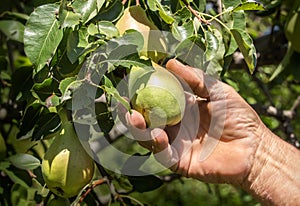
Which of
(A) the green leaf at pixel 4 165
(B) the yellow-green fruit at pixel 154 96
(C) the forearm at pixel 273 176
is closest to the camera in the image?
(B) the yellow-green fruit at pixel 154 96

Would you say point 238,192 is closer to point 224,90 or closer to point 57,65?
point 224,90

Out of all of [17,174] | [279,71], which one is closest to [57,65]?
[17,174]

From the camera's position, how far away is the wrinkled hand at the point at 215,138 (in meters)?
1.33

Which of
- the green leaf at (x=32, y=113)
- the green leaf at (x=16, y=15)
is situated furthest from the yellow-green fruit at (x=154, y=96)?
the green leaf at (x=16, y=15)

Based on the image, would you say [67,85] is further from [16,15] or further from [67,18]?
[16,15]

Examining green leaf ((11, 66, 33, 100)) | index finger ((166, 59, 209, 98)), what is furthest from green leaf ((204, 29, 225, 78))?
green leaf ((11, 66, 33, 100))

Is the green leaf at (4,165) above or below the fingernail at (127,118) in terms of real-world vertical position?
below

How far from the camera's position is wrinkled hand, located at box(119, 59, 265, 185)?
1335mm

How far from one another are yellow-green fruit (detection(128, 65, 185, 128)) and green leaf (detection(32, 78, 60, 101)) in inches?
5.5

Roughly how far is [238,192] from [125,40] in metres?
2.26

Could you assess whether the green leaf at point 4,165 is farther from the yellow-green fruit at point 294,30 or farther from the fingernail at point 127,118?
the yellow-green fruit at point 294,30

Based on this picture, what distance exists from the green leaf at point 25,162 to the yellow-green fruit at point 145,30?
1.64 feet

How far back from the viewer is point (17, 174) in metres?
1.65

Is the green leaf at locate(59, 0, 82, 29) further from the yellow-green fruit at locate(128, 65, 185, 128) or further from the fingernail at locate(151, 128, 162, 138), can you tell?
the fingernail at locate(151, 128, 162, 138)
